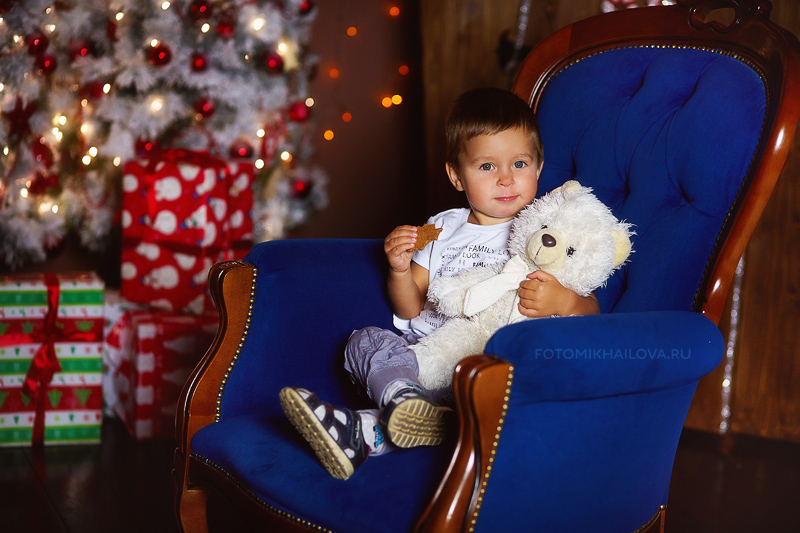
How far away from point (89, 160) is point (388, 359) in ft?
6.54

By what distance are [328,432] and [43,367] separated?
1.50m

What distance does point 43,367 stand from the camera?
207 centimetres

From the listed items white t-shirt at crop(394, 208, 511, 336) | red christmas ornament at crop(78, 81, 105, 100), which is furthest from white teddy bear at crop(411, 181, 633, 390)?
red christmas ornament at crop(78, 81, 105, 100)

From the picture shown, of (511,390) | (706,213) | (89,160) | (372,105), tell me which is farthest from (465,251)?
(372,105)

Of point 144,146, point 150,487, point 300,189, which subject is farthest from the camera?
point 300,189

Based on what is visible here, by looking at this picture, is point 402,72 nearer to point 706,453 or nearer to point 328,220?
point 328,220

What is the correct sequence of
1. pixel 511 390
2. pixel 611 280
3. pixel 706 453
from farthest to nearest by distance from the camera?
pixel 706 453 → pixel 611 280 → pixel 511 390

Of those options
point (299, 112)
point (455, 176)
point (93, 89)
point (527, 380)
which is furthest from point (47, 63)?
point (527, 380)

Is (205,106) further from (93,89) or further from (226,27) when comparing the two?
(93,89)

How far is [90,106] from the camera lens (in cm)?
263

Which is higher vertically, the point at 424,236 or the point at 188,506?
the point at 424,236

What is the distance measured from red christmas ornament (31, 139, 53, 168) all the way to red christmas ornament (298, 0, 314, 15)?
1.15 meters

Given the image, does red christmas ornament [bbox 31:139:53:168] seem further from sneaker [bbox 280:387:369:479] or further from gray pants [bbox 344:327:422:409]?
sneaker [bbox 280:387:369:479]

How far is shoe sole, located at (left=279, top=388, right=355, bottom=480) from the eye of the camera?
934 mm
